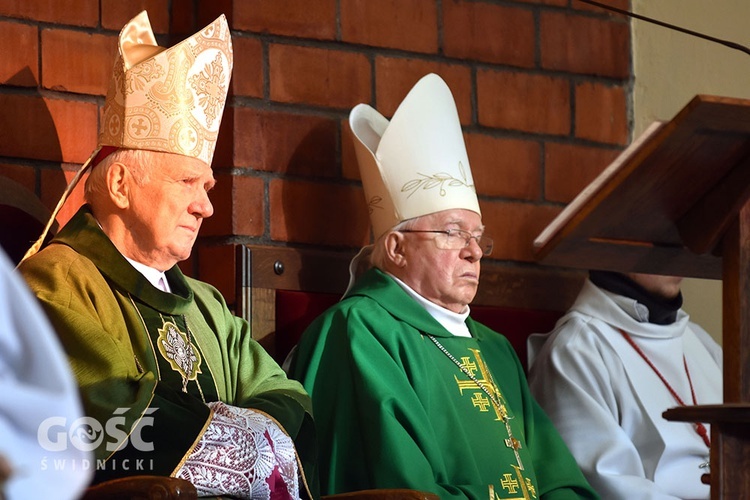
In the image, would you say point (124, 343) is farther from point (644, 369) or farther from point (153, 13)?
point (644, 369)

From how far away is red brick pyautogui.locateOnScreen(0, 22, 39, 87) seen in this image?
3543 millimetres

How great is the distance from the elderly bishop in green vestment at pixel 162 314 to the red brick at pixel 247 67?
471mm

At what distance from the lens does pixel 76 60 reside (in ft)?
12.0

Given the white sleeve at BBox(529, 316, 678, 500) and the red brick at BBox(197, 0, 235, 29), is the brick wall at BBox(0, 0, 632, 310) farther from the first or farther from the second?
the white sleeve at BBox(529, 316, 678, 500)

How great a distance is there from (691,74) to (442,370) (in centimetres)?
171

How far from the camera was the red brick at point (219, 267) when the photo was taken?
12.2 ft

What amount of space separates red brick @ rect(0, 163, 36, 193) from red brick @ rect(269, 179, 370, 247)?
0.65 metres

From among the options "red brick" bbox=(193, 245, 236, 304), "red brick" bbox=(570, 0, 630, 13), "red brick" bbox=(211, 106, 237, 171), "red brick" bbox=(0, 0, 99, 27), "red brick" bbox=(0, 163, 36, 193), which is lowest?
"red brick" bbox=(193, 245, 236, 304)

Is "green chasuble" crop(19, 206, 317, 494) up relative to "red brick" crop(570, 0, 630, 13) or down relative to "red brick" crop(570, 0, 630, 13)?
down

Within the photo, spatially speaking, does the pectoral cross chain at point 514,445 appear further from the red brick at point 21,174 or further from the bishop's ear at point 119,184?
the red brick at point 21,174

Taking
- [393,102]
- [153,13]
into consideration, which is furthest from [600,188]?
[153,13]

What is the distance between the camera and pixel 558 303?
4391 millimetres

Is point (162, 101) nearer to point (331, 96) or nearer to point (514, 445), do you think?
point (331, 96)

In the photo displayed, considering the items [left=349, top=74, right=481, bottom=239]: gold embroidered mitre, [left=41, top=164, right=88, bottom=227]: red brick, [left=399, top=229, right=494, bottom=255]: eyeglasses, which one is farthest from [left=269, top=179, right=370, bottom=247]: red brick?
[left=41, top=164, right=88, bottom=227]: red brick
